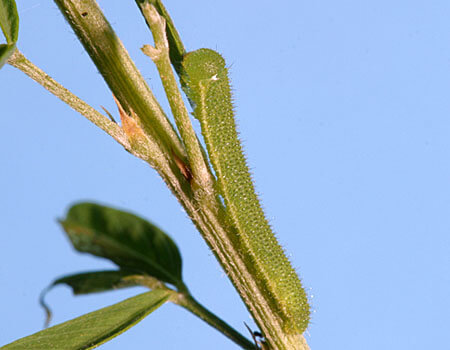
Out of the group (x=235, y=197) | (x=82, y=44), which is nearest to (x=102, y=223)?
(x=235, y=197)

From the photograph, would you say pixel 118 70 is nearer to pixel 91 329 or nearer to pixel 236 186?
pixel 236 186

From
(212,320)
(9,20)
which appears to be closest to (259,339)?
(212,320)

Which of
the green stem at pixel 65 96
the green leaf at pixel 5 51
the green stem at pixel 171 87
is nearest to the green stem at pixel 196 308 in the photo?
the green stem at pixel 171 87

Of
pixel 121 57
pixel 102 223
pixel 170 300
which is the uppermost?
pixel 121 57

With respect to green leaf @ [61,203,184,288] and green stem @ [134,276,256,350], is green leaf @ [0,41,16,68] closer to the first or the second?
Answer: green leaf @ [61,203,184,288]

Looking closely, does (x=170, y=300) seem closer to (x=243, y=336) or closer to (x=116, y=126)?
(x=243, y=336)

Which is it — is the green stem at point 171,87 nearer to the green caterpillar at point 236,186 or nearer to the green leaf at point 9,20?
the green caterpillar at point 236,186
